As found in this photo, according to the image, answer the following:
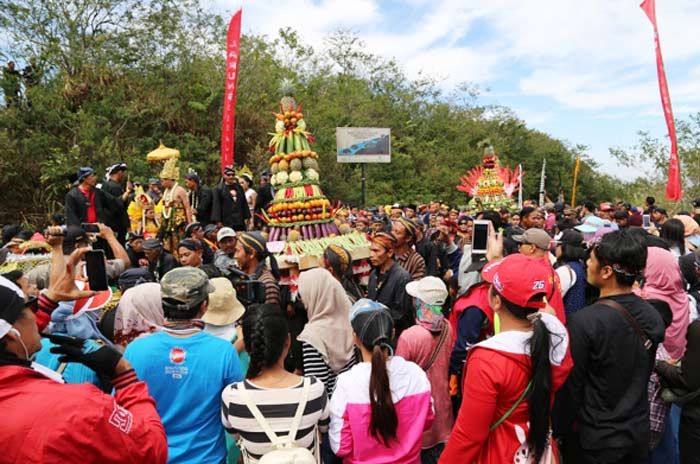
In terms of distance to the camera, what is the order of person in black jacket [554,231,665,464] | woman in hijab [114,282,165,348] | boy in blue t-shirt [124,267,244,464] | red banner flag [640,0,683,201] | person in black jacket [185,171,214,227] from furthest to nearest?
red banner flag [640,0,683,201]
person in black jacket [185,171,214,227]
woman in hijab [114,282,165,348]
person in black jacket [554,231,665,464]
boy in blue t-shirt [124,267,244,464]

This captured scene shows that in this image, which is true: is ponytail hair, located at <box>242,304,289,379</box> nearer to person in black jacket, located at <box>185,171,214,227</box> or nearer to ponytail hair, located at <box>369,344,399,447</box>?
ponytail hair, located at <box>369,344,399,447</box>

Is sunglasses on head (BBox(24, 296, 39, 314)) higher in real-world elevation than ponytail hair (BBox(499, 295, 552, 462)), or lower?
higher

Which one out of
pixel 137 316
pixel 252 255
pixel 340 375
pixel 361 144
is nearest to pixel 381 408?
pixel 340 375

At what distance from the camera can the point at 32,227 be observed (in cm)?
1470

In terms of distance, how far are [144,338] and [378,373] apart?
1.16 metres

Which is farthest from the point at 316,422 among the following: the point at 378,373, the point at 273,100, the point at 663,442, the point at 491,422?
the point at 273,100

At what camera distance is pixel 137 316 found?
10.3 ft

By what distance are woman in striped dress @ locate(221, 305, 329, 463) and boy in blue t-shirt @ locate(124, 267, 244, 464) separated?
0.17 metres

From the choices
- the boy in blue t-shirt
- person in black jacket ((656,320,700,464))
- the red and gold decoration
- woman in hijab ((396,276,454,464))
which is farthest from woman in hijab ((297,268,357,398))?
the red and gold decoration

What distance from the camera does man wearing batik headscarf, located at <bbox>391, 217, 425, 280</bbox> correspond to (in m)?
5.47

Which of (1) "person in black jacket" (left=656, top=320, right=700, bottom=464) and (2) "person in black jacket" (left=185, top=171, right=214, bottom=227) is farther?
(2) "person in black jacket" (left=185, top=171, right=214, bottom=227)

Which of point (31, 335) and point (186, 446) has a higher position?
point (31, 335)

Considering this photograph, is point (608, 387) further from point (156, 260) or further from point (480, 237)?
point (156, 260)

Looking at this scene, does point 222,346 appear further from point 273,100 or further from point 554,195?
point 554,195
